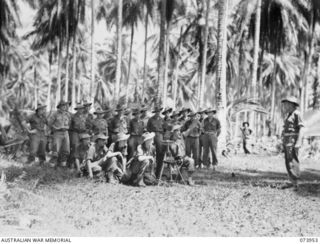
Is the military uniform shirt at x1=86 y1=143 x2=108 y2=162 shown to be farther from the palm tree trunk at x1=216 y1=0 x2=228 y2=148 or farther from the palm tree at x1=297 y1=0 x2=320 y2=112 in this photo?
the palm tree at x1=297 y1=0 x2=320 y2=112

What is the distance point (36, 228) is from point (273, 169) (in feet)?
28.2

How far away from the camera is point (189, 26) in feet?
101

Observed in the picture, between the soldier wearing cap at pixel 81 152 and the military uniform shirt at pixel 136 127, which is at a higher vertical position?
the military uniform shirt at pixel 136 127

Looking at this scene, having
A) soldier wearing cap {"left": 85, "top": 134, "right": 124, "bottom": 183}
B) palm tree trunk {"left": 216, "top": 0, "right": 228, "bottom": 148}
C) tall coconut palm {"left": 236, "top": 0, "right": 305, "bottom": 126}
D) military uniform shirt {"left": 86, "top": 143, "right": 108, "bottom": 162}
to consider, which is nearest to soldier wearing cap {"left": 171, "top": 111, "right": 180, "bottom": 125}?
soldier wearing cap {"left": 85, "top": 134, "right": 124, "bottom": 183}

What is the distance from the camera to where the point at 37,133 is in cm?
→ 1308

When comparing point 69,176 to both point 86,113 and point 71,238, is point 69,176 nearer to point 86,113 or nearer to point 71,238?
point 86,113

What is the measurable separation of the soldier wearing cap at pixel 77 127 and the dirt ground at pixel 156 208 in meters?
1.08

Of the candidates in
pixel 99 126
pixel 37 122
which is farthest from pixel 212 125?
pixel 37 122

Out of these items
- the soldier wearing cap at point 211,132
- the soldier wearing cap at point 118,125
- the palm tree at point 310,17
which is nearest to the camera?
the soldier wearing cap at point 118,125

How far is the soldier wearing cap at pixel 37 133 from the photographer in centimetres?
1303

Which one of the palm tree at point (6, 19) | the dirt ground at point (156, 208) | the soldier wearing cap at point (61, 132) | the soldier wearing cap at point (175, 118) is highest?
the palm tree at point (6, 19)

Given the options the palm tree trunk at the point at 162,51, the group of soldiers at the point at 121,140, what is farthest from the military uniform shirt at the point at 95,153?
the palm tree trunk at the point at 162,51

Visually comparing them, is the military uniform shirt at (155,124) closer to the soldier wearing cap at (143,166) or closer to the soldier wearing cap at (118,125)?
the soldier wearing cap at (118,125)

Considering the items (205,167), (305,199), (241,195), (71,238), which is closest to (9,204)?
(71,238)
